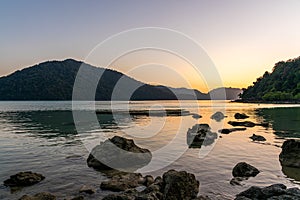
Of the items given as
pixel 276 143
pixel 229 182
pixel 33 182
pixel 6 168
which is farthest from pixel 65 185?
pixel 276 143

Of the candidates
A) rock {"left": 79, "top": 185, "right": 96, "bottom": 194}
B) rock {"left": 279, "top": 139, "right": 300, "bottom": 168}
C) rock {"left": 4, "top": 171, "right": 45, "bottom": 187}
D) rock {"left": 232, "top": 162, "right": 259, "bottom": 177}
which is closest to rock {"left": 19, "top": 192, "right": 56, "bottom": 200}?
rock {"left": 79, "top": 185, "right": 96, "bottom": 194}

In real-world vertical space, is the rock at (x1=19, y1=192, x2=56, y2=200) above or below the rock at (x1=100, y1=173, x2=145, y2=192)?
above

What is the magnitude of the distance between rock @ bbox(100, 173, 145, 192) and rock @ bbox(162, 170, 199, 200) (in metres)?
2.85

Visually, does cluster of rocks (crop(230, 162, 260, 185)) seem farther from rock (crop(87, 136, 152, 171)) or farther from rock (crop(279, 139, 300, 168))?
rock (crop(87, 136, 152, 171))

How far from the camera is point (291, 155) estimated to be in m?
25.2

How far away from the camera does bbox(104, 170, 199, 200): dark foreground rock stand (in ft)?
45.3

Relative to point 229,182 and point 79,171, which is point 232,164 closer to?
point 229,182

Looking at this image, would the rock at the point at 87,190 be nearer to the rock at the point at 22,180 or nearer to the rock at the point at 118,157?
the rock at the point at 22,180

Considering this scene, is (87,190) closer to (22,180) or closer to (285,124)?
(22,180)

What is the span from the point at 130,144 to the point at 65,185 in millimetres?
9188

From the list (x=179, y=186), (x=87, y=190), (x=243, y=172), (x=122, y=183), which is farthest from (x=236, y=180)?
(x=87, y=190)

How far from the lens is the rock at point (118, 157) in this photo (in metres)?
23.8

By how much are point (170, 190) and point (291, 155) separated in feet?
52.0

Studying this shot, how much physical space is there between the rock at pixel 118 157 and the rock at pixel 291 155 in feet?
41.3
